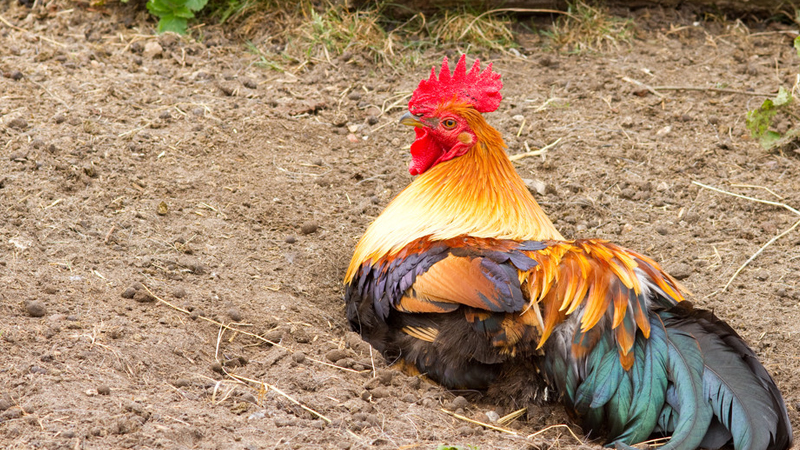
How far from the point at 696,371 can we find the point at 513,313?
79cm

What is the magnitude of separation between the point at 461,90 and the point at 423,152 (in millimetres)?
392

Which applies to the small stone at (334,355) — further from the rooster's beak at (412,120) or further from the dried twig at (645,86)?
the dried twig at (645,86)

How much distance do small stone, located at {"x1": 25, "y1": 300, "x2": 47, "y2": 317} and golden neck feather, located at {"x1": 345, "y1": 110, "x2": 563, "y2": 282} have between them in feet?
4.87

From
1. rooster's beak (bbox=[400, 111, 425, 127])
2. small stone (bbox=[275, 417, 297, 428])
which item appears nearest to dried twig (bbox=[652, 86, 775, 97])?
rooster's beak (bbox=[400, 111, 425, 127])

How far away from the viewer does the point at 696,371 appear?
10.4 ft

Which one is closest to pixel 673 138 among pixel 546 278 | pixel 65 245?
pixel 546 278

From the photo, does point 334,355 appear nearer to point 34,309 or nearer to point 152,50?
point 34,309

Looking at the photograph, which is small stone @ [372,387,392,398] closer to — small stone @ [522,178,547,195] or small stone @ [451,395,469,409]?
small stone @ [451,395,469,409]

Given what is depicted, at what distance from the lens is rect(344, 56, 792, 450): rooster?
3174 millimetres

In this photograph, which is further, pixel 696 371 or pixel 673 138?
pixel 673 138

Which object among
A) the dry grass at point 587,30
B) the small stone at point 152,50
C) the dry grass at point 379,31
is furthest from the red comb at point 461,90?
the small stone at point 152,50

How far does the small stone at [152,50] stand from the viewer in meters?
6.39

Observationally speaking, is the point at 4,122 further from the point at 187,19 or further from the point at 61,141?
the point at 187,19

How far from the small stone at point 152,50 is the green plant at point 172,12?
24cm
